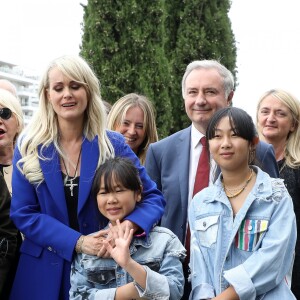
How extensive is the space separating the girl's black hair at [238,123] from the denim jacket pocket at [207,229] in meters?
0.50

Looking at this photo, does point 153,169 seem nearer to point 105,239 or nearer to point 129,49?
point 105,239

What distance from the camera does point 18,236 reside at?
3.46 meters

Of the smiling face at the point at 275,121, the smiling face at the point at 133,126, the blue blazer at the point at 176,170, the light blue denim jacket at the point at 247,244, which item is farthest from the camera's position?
the smiling face at the point at 133,126

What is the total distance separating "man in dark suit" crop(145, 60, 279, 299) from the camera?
366 cm

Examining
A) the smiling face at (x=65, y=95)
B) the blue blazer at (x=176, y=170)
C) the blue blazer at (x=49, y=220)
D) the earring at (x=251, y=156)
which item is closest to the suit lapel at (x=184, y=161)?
the blue blazer at (x=176, y=170)

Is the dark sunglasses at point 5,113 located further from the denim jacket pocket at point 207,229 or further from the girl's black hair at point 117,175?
the denim jacket pocket at point 207,229

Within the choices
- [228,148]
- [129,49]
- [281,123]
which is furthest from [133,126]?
[129,49]

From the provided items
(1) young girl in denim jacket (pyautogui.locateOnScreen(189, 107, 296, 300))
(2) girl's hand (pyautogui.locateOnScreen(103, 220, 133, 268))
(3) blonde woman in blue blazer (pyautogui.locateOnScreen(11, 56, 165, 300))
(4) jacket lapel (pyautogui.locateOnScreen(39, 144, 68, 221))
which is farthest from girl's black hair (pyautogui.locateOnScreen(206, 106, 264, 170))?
(4) jacket lapel (pyautogui.locateOnScreen(39, 144, 68, 221))

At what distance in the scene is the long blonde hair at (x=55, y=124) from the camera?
3154 mm

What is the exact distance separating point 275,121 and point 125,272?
7.70ft

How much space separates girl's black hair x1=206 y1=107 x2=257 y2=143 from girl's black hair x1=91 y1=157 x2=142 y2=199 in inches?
20.5

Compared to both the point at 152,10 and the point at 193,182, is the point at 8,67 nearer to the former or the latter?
the point at 152,10

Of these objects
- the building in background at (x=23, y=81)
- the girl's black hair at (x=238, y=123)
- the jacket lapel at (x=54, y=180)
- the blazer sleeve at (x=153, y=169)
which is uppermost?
the building in background at (x=23, y=81)

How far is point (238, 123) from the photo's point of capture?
3.04 m
